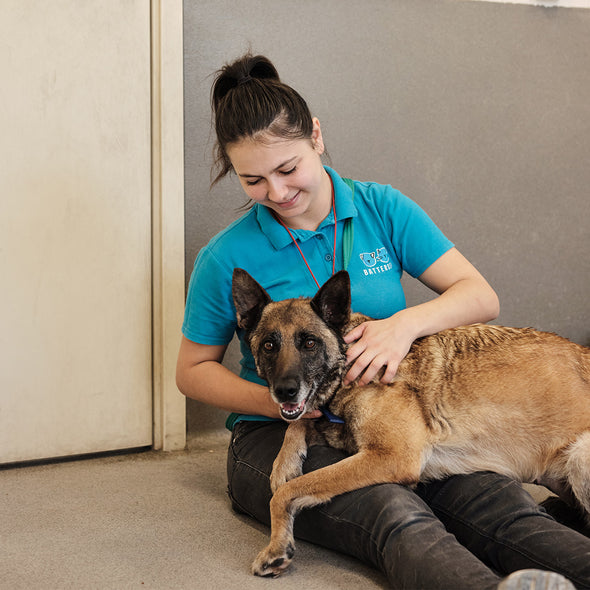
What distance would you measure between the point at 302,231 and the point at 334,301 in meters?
0.34

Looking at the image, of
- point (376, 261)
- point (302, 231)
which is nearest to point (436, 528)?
point (376, 261)

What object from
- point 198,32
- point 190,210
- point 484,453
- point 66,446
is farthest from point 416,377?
point 198,32

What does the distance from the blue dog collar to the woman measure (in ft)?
0.12

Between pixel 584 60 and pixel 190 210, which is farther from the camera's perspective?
pixel 584 60

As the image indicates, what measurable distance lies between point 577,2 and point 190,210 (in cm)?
243

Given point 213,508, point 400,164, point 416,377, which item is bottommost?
point 213,508

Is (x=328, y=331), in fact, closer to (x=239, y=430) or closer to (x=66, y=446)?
(x=239, y=430)

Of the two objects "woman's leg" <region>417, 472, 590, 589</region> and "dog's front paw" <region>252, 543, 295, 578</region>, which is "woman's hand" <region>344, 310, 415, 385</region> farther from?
"dog's front paw" <region>252, 543, 295, 578</region>

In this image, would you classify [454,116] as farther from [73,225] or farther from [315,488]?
[315,488]

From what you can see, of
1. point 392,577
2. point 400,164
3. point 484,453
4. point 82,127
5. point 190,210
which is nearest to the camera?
point 392,577

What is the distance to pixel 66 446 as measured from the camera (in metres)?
2.96

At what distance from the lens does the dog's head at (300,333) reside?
6.31 ft

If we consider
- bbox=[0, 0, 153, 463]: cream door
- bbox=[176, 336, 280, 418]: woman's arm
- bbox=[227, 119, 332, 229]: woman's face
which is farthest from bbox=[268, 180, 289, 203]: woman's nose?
bbox=[0, 0, 153, 463]: cream door

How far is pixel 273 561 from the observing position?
1.81 metres
